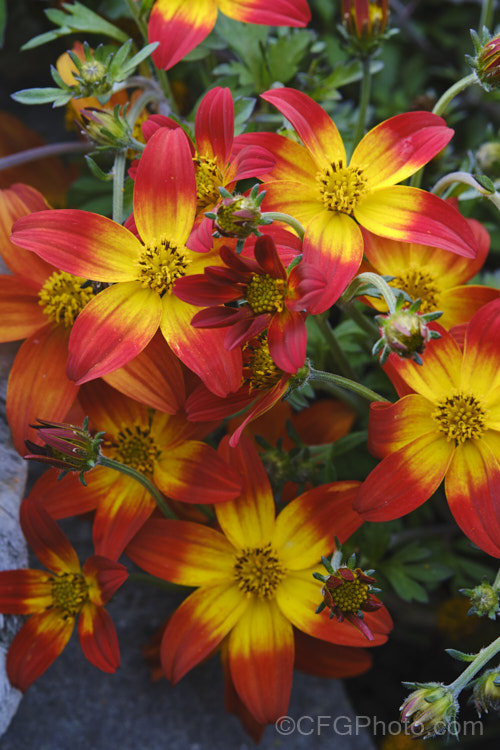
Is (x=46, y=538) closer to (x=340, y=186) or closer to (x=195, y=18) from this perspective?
(x=340, y=186)

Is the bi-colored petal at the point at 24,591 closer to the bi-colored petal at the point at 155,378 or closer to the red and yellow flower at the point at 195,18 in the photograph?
the bi-colored petal at the point at 155,378

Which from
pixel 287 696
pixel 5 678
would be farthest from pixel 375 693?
pixel 5 678

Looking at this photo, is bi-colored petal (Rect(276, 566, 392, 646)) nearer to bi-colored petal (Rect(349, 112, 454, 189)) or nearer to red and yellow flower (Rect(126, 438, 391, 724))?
red and yellow flower (Rect(126, 438, 391, 724))

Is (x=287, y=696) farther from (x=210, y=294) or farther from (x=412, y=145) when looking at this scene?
(x=412, y=145)

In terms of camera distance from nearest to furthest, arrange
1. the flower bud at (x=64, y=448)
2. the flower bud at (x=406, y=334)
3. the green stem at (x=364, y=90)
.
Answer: the flower bud at (x=406, y=334) < the flower bud at (x=64, y=448) < the green stem at (x=364, y=90)

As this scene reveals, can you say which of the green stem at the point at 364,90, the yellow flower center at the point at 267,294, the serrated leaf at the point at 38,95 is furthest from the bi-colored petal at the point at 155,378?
the green stem at the point at 364,90

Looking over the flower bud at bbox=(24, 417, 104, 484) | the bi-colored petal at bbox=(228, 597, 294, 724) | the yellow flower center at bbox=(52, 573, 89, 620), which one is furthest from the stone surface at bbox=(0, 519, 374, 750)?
the flower bud at bbox=(24, 417, 104, 484)
